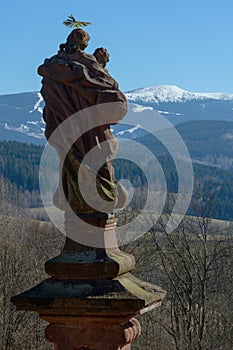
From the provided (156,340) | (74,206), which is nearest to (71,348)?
(74,206)

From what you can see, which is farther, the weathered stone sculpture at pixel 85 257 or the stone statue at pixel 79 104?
the stone statue at pixel 79 104

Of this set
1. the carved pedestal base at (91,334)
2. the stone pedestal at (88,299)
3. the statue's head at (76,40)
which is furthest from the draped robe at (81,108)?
the carved pedestal base at (91,334)

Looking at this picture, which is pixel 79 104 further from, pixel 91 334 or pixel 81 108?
pixel 91 334

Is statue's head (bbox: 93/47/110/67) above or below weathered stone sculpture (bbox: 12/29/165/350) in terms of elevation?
above

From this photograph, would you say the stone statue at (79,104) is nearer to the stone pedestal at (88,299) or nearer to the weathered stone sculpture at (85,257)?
the weathered stone sculpture at (85,257)

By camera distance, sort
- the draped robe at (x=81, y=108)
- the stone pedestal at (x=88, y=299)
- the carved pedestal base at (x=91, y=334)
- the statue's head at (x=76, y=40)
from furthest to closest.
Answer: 1. the statue's head at (x=76, y=40)
2. the draped robe at (x=81, y=108)
3. the carved pedestal base at (x=91, y=334)
4. the stone pedestal at (x=88, y=299)

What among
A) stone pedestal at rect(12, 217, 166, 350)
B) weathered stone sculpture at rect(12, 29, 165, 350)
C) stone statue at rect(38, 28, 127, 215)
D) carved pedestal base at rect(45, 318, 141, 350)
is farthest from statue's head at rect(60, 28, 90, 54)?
carved pedestal base at rect(45, 318, 141, 350)

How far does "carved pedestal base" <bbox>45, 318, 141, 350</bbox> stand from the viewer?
21.7 ft

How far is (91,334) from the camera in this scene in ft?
21.8

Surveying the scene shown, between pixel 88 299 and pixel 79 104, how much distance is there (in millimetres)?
1799

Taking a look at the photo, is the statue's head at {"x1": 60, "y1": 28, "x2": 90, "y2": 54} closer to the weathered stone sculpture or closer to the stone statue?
the weathered stone sculpture

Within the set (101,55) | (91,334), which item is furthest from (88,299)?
(101,55)

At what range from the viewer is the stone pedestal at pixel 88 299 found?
651 cm

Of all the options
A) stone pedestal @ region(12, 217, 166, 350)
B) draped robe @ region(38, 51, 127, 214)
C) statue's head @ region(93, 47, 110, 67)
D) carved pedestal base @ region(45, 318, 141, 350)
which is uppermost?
statue's head @ region(93, 47, 110, 67)
